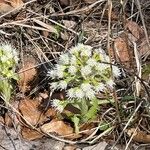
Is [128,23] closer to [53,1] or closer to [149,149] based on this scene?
[53,1]

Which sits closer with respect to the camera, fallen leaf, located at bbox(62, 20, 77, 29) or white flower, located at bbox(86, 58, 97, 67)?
white flower, located at bbox(86, 58, 97, 67)

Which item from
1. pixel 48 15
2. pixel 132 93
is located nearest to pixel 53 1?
pixel 48 15

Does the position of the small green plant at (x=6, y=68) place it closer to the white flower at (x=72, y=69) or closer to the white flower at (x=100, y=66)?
the white flower at (x=72, y=69)

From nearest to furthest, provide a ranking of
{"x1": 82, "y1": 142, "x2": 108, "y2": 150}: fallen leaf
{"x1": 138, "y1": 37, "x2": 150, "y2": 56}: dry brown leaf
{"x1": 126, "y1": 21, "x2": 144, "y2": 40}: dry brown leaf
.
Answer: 1. {"x1": 82, "y1": 142, "x2": 108, "y2": 150}: fallen leaf
2. {"x1": 138, "y1": 37, "x2": 150, "y2": 56}: dry brown leaf
3. {"x1": 126, "y1": 21, "x2": 144, "y2": 40}: dry brown leaf

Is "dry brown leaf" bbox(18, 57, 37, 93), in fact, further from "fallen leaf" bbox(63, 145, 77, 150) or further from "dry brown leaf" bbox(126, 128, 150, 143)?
"dry brown leaf" bbox(126, 128, 150, 143)

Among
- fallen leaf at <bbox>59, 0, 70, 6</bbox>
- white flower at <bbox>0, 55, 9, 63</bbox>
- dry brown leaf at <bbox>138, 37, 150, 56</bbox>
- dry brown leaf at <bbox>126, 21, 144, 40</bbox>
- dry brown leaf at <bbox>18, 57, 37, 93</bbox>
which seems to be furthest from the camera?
fallen leaf at <bbox>59, 0, 70, 6</bbox>

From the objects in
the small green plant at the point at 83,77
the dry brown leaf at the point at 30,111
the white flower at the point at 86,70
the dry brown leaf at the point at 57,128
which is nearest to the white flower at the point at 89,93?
the small green plant at the point at 83,77

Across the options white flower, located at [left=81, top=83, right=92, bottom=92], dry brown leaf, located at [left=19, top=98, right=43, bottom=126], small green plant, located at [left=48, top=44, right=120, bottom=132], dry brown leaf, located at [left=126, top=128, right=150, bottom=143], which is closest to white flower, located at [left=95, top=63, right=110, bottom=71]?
small green plant, located at [left=48, top=44, right=120, bottom=132]
